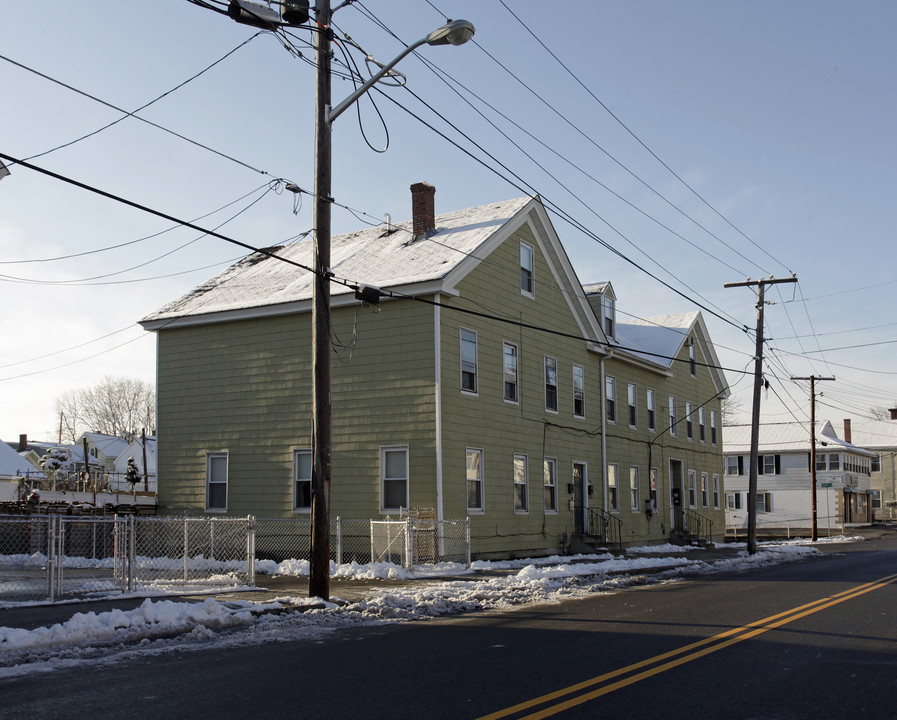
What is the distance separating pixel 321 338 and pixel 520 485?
1225 cm

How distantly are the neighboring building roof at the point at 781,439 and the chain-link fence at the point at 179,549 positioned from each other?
165 ft

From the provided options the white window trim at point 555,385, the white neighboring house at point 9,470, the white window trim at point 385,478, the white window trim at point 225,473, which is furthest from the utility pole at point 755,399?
the white neighboring house at point 9,470

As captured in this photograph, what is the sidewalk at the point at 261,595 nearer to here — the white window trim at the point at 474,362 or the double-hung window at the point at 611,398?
the white window trim at the point at 474,362

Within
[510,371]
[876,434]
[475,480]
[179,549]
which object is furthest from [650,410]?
[876,434]

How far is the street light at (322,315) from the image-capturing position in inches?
544

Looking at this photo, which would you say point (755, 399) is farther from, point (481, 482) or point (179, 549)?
point (179, 549)

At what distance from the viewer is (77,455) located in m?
81.9

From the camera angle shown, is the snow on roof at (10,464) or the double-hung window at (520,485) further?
the snow on roof at (10,464)

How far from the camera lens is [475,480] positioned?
22.8 metres

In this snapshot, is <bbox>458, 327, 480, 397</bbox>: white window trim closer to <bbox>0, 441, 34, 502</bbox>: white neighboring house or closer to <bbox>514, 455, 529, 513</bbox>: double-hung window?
<bbox>514, 455, 529, 513</bbox>: double-hung window

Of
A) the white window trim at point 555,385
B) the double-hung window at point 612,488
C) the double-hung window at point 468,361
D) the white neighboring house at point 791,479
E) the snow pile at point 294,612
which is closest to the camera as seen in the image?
the snow pile at point 294,612

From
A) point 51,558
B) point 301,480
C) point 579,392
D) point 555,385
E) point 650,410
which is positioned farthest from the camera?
point 650,410

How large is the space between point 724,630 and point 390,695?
526 centimetres

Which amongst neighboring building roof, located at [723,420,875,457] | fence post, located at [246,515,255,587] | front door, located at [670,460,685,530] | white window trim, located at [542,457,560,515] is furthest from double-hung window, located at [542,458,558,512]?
neighboring building roof, located at [723,420,875,457]
